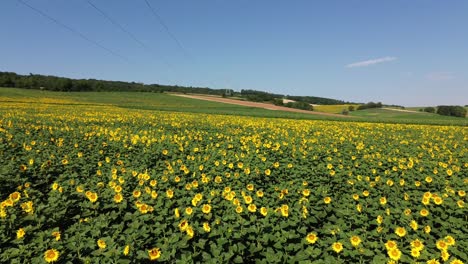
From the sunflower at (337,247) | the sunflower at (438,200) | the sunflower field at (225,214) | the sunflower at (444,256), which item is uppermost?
the sunflower at (438,200)

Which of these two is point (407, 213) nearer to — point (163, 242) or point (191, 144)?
point (163, 242)

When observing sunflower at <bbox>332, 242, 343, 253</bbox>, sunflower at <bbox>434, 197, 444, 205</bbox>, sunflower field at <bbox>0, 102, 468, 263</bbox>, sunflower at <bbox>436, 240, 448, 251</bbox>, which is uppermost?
sunflower at <bbox>434, 197, 444, 205</bbox>

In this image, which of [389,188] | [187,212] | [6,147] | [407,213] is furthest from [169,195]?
[6,147]

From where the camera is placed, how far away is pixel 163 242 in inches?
133

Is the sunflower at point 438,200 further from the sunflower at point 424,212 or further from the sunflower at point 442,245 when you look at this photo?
the sunflower at point 442,245

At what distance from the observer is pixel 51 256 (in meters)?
2.84

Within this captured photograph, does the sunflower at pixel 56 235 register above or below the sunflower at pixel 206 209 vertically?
below

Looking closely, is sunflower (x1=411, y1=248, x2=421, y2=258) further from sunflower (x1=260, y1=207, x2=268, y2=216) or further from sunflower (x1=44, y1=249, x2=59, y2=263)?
sunflower (x1=44, y1=249, x2=59, y2=263)

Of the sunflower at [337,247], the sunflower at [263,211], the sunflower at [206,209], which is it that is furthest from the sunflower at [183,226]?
the sunflower at [337,247]

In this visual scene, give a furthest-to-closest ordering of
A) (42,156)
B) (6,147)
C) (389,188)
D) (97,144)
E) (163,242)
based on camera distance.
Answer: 1. (97,144)
2. (6,147)
3. (42,156)
4. (389,188)
5. (163,242)

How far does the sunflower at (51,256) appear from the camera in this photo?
2.81 m

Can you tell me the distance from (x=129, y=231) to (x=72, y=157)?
4.82 metres

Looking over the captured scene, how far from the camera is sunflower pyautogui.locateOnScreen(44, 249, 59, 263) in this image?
281cm

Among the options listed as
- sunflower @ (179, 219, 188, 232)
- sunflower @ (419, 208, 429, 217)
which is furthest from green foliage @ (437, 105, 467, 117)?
sunflower @ (179, 219, 188, 232)
